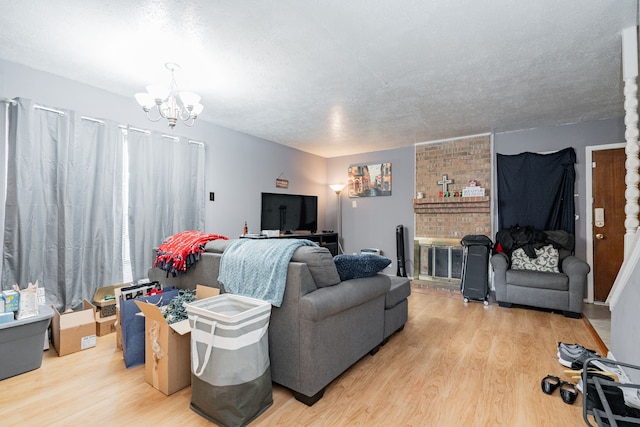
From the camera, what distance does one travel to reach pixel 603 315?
3.31m

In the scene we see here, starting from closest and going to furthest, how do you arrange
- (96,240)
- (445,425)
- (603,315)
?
(445,425)
(96,240)
(603,315)

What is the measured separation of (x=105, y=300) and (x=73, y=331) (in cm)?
46

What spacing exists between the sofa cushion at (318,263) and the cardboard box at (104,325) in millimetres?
2178

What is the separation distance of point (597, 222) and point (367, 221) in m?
3.31

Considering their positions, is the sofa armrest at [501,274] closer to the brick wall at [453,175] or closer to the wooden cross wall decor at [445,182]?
the brick wall at [453,175]

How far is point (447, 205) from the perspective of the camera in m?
4.85

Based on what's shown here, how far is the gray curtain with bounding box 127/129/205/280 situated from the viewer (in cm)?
325

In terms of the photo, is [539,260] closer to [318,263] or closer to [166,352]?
[318,263]

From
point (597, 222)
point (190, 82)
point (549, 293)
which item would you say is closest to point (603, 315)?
point (549, 293)

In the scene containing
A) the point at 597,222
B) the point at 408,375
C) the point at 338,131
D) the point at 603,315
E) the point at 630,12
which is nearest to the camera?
the point at 630,12

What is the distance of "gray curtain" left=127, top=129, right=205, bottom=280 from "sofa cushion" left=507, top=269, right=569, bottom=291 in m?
3.92

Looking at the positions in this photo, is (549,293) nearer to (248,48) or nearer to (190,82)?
(248,48)

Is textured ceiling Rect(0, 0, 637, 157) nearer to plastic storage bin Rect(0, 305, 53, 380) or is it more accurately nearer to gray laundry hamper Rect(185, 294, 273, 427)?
gray laundry hamper Rect(185, 294, 273, 427)

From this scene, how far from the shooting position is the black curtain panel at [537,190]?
3988 mm
